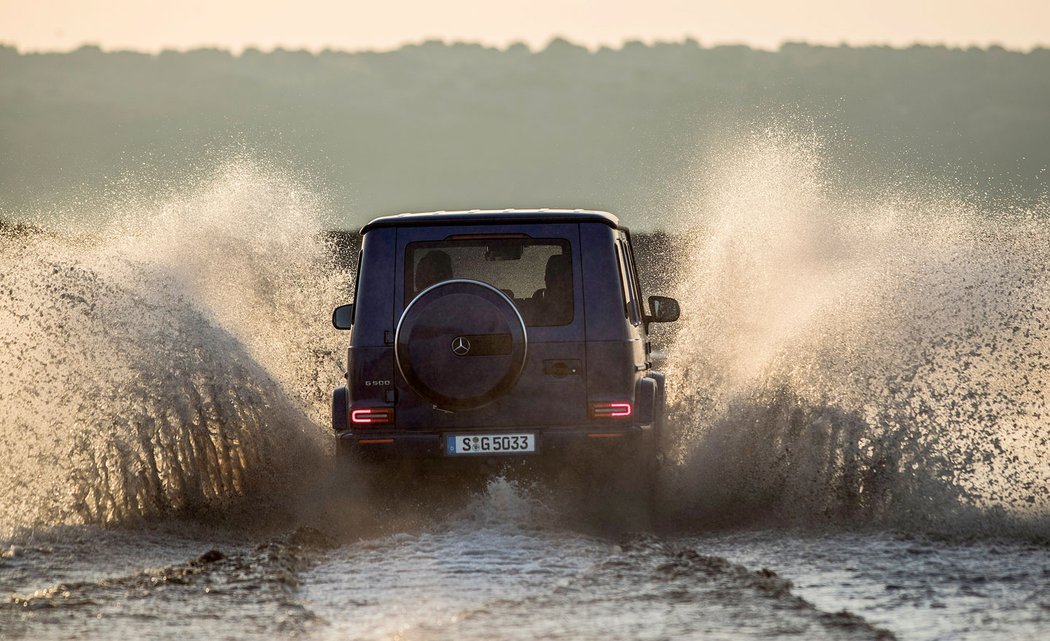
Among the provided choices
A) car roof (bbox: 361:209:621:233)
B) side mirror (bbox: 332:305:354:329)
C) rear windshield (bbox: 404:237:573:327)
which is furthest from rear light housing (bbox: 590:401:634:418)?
side mirror (bbox: 332:305:354:329)

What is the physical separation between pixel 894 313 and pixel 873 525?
373cm

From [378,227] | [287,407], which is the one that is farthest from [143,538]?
[287,407]

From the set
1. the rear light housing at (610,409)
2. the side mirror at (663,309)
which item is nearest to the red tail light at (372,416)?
the rear light housing at (610,409)

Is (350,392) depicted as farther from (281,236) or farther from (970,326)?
(281,236)

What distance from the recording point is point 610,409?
852 centimetres

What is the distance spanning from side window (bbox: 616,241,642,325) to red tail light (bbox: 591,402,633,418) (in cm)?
53

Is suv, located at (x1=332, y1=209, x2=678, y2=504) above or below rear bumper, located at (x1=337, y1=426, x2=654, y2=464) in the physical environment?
above

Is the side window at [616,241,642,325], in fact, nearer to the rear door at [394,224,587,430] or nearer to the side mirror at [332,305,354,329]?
the rear door at [394,224,587,430]

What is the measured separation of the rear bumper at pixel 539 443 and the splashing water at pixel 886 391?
3.11 ft

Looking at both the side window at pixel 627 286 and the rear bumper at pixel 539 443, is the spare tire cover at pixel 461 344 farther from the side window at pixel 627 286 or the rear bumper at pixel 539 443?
the side window at pixel 627 286

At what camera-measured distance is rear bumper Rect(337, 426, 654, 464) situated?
8492 mm

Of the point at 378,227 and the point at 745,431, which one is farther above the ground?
the point at 378,227

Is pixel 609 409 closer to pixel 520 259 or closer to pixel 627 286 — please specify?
pixel 627 286

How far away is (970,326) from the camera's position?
11.4 metres
